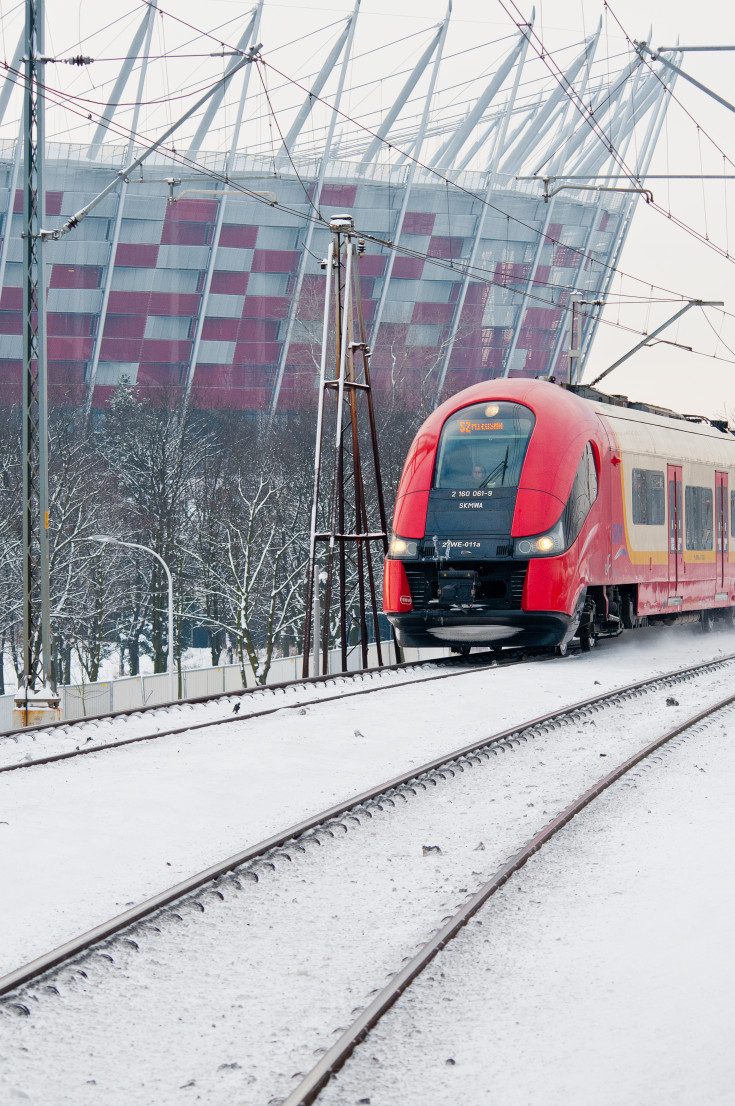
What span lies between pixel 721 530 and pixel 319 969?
2152cm

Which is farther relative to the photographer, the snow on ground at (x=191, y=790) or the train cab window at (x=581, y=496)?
the train cab window at (x=581, y=496)

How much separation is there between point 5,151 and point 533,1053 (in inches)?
2332

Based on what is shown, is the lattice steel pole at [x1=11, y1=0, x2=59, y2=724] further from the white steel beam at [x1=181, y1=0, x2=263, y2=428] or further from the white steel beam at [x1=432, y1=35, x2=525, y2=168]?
the white steel beam at [x1=432, y1=35, x2=525, y2=168]

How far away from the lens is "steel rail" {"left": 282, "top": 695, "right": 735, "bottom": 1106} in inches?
181

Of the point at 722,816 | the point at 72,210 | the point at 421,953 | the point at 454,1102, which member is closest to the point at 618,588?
the point at 722,816

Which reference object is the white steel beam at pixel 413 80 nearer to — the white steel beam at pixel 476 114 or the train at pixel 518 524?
the white steel beam at pixel 476 114

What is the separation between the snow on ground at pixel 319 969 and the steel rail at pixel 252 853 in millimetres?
103

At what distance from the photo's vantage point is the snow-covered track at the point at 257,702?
12.0 metres

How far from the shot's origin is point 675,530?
23.5m

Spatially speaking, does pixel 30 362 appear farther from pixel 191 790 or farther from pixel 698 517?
pixel 698 517

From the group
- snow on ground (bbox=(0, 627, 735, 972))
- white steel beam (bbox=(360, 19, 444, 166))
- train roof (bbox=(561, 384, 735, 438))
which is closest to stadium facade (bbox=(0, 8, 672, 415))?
white steel beam (bbox=(360, 19, 444, 166))

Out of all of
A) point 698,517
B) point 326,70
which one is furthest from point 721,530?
point 326,70

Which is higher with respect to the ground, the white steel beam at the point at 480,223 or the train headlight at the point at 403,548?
the white steel beam at the point at 480,223

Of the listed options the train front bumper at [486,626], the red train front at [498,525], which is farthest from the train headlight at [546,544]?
the train front bumper at [486,626]
